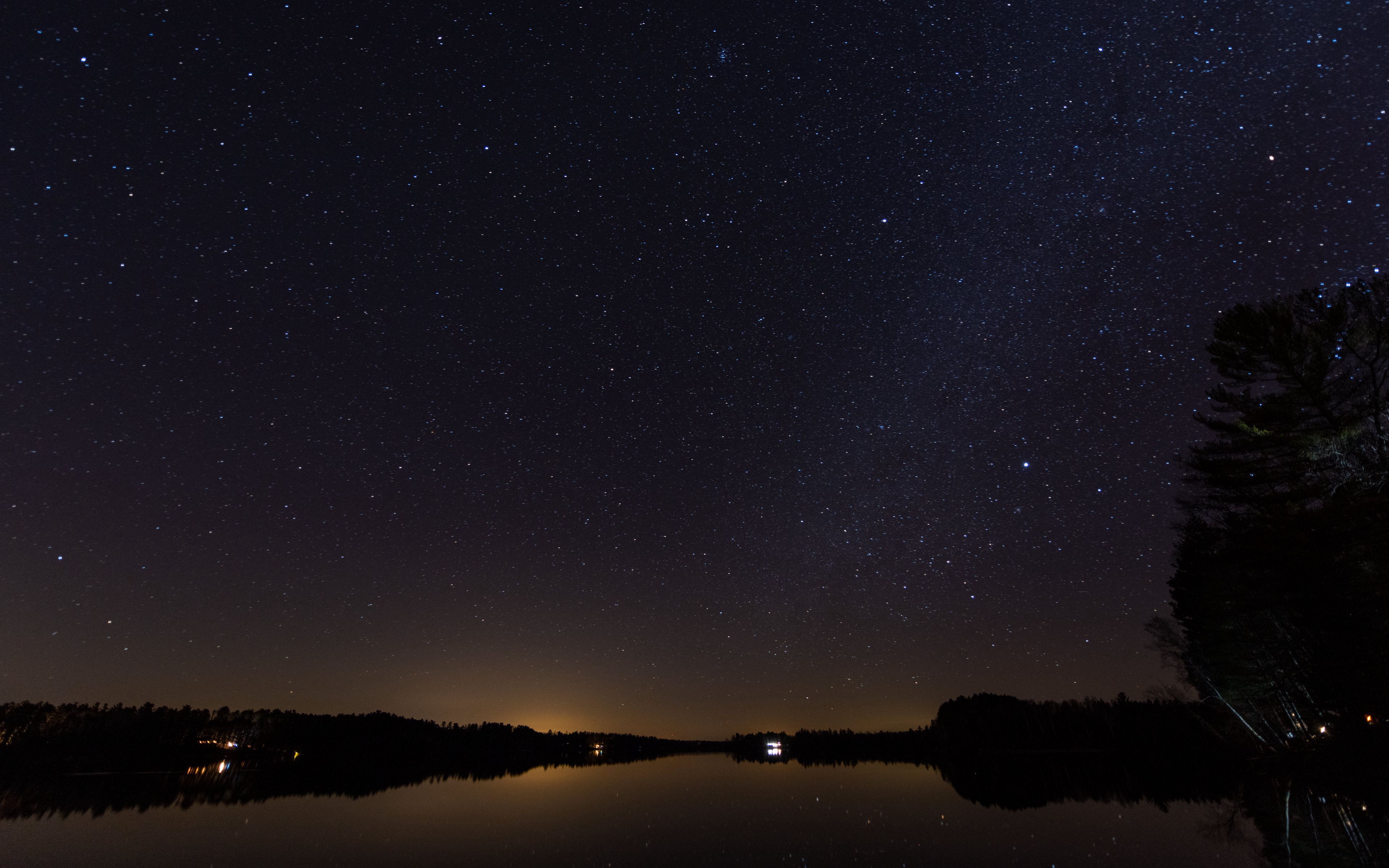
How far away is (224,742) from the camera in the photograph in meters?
113

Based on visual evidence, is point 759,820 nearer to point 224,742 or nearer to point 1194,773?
point 1194,773

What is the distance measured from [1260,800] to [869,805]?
38.6 ft

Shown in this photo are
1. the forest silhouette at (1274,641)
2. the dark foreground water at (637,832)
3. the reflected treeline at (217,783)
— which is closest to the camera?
the dark foreground water at (637,832)

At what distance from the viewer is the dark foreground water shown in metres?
12.6

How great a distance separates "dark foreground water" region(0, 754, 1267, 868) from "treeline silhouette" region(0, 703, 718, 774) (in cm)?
4973

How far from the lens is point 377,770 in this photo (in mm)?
58094

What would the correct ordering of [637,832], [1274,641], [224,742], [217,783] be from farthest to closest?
[224,742] < [217,783] < [1274,641] < [637,832]

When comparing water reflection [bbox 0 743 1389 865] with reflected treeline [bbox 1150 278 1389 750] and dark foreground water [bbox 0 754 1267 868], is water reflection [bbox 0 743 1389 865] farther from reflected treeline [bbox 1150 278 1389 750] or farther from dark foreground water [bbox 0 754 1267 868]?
reflected treeline [bbox 1150 278 1389 750]

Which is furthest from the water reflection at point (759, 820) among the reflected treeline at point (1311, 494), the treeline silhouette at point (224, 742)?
the treeline silhouette at point (224, 742)

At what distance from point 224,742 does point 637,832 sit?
133906 mm

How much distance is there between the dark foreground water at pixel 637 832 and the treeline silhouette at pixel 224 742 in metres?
49.7

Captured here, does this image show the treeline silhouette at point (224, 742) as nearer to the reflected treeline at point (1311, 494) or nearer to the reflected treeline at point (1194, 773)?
the reflected treeline at point (1194, 773)

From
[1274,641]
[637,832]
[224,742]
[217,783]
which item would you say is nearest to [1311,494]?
[1274,641]

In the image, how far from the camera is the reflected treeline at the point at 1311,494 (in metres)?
17.0
